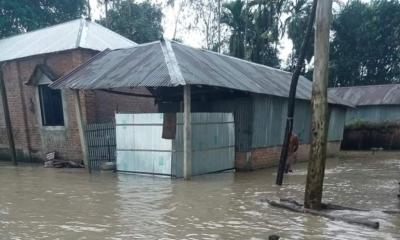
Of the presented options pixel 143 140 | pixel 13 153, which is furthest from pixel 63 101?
pixel 143 140

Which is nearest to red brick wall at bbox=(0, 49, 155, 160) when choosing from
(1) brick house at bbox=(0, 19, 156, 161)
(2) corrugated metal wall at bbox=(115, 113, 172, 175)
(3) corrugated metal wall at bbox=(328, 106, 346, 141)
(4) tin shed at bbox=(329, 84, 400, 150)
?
(1) brick house at bbox=(0, 19, 156, 161)

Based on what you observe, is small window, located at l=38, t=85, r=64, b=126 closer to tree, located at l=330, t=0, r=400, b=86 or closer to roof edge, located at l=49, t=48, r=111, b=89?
roof edge, located at l=49, t=48, r=111, b=89

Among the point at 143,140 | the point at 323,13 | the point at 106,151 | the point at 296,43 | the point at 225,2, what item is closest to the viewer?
the point at 323,13

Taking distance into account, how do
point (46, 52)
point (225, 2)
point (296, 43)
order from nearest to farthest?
point (46, 52) < point (225, 2) < point (296, 43)

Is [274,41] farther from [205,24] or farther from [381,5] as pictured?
[381,5]

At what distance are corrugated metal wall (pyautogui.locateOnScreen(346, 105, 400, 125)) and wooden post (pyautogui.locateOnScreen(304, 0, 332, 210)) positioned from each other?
21.0 m

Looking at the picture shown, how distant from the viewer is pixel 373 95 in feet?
93.8

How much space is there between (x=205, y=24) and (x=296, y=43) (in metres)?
8.47

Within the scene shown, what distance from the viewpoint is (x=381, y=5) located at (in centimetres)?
3378

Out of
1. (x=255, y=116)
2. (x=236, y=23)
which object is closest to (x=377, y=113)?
(x=236, y=23)

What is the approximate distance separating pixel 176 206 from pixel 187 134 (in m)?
3.02

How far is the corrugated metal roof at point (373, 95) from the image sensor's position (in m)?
27.1

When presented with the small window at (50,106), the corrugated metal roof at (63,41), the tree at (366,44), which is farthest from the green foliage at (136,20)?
the tree at (366,44)

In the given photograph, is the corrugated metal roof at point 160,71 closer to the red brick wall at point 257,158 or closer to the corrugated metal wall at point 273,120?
the corrugated metal wall at point 273,120
